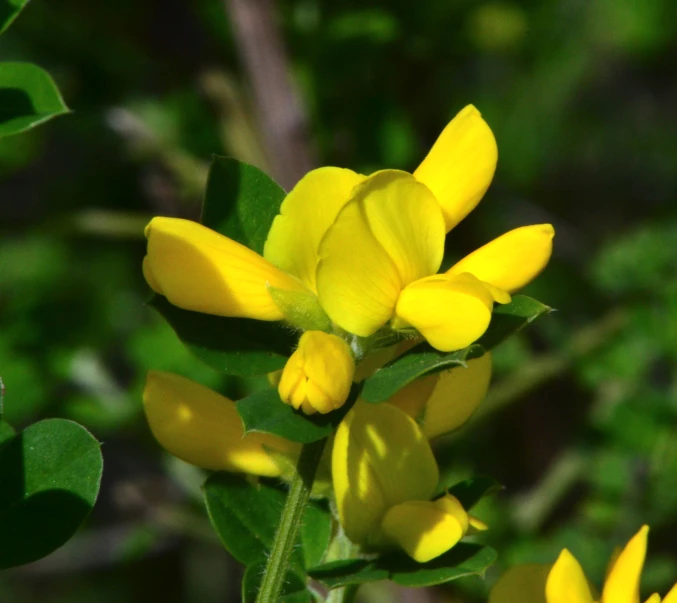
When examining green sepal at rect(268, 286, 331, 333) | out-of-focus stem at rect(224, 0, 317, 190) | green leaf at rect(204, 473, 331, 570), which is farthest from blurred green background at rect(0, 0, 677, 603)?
green sepal at rect(268, 286, 331, 333)

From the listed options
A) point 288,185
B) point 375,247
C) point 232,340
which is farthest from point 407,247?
point 288,185

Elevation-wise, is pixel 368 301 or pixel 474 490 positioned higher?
pixel 368 301

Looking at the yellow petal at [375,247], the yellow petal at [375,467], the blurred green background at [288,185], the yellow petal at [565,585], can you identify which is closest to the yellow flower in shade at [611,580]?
the yellow petal at [565,585]

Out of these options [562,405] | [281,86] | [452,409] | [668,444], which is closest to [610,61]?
[562,405]

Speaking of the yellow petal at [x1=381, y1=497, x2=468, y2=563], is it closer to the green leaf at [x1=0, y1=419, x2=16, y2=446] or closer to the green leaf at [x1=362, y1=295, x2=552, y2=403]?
the green leaf at [x1=362, y1=295, x2=552, y2=403]

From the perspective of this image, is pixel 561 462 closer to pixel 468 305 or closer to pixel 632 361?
pixel 632 361

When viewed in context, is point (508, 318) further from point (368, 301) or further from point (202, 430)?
point (202, 430)
